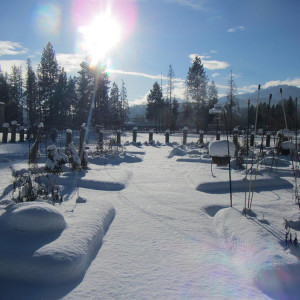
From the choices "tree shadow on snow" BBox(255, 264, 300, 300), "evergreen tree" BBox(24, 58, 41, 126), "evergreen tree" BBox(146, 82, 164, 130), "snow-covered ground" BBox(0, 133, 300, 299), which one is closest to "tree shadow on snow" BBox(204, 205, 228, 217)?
"snow-covered ground" BBox(0, 133, 300, 299)

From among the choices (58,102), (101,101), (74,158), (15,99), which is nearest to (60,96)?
(58,102)

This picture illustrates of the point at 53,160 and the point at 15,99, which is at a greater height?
the point at 15,99

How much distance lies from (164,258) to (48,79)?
34.6 meters

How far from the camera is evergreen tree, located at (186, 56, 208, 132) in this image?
3653 centimetres

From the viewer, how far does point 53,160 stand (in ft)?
21.4

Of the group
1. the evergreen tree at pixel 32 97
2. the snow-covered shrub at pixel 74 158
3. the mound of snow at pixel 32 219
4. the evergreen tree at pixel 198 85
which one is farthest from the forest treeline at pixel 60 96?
the mound of snow at pixel 32 219

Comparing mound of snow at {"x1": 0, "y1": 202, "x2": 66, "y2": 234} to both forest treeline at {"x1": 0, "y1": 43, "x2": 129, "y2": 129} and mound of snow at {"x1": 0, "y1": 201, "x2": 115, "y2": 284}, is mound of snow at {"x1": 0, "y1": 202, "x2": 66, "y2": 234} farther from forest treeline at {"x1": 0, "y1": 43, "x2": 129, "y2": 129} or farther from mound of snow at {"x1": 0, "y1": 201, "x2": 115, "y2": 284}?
forest treeline at {"x1": 0, "y1": 43, "x2": 129, "y2": 129}

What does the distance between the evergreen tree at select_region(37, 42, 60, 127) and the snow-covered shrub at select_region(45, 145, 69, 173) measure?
27.6 metres

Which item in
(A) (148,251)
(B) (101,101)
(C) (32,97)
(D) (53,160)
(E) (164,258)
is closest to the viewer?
(E) (164,258)

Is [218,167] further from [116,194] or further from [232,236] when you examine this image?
[232,236]

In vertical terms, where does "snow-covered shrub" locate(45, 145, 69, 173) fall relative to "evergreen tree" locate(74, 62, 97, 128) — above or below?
below

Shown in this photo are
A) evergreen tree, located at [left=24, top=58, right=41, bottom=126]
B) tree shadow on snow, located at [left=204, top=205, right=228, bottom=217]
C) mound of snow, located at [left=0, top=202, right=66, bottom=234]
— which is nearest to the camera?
mound of snow, located at [left=0, top=202, right=66, bottom=234]

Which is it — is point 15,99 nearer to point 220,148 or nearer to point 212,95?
point 212,95

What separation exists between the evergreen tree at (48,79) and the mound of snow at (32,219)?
31431mm
